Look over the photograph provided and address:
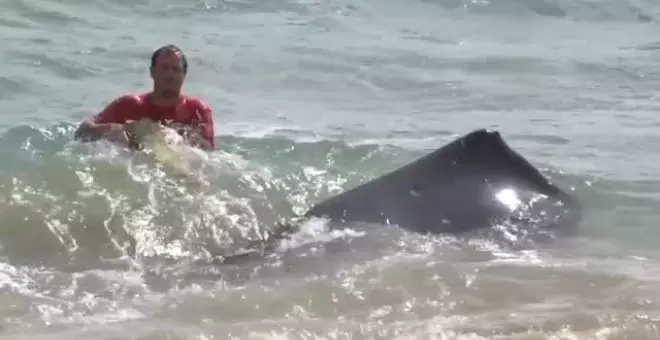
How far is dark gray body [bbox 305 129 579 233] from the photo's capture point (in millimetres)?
5781

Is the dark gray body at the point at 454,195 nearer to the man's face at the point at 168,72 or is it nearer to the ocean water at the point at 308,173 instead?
the ocean water at the point at 308,173

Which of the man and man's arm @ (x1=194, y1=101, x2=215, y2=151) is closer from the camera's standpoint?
the man

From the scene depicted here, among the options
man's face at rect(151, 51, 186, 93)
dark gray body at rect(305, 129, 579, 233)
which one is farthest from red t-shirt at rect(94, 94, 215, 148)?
dark gray body at rect(305, 129, 579, 233)

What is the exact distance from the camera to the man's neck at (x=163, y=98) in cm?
724

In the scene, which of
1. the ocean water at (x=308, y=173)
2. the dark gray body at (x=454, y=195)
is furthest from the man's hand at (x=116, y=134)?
the dark gray body at (x=454, y=195)

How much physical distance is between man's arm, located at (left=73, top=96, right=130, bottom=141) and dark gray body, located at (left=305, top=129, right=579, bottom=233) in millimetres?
1689

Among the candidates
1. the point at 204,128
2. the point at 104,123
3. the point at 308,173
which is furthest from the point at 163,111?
the point at 308,173

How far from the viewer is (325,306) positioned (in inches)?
185

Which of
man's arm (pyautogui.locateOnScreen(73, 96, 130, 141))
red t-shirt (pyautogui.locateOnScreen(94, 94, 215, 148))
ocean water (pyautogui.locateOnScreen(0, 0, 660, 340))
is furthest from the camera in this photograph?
red t-shirt (pyautogui.locateOnScreen(94, 94, 215, 148))

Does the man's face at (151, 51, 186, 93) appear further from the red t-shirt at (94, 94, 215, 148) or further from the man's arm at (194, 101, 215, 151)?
the man's arm at (194, 101, 215, 151)

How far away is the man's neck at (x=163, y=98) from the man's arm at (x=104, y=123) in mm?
174

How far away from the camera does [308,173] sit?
7914 mm

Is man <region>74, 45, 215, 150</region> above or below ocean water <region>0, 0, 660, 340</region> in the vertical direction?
above

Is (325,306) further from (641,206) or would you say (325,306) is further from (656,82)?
(656,82)
